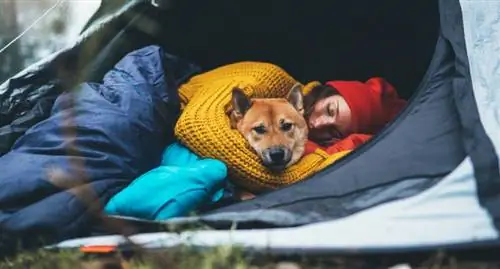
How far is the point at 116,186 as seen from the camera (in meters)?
2.61

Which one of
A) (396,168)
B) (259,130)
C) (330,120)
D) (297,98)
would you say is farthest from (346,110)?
(396,168)

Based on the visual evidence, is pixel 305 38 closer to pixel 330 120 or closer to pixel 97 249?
pixel 330 120

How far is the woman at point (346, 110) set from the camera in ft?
10.5

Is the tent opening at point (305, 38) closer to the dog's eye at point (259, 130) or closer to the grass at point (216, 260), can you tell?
the dog's eye at point (259, 130)

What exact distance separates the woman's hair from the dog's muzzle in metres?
0.30

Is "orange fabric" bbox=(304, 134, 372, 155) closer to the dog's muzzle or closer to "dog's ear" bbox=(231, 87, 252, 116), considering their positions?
the dog's muzzle

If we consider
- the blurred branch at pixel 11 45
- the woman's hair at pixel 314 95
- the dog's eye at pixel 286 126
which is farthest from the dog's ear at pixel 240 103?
the blurred branch at pixel 11 45

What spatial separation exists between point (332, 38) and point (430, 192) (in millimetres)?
1491

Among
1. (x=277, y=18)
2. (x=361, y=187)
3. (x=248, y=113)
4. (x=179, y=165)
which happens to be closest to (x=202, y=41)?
(x=277, y=18)

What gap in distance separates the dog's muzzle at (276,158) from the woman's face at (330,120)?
0.28 meters

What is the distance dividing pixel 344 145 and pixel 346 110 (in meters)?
0.24

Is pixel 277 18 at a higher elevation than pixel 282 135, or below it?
higher

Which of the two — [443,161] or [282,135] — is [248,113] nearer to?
[282,135]

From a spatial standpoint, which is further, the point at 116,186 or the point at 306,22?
the point at 306,22
